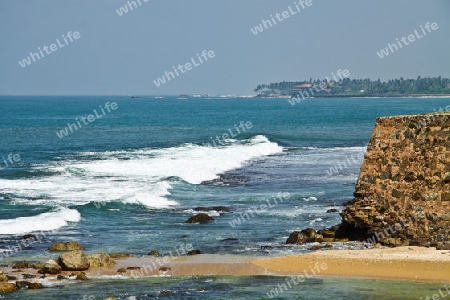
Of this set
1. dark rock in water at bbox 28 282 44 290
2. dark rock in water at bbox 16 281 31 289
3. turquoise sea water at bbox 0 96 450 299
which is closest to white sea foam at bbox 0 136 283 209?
turquoise sea water at bbox 0 96 450 299

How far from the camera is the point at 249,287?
18312 millimetres

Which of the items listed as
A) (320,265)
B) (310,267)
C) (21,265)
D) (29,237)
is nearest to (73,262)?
(21,265)

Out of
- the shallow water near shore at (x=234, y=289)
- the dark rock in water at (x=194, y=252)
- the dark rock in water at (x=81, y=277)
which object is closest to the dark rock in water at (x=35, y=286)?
the shallow water near shore at (x=234, y=289)

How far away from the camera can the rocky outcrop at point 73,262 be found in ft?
66.0

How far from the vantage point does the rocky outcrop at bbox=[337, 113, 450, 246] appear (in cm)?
2067

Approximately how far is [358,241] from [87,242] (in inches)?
322

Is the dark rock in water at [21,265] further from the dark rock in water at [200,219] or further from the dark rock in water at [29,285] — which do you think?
the dark rock in water at [200,219]

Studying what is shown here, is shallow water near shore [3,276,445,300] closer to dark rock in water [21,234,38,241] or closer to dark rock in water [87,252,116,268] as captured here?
dark rock in water [87,252,116,268]

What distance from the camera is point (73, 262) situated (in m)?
20.1

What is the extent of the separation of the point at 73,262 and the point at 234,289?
450 centimetres

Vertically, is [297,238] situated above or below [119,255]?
below

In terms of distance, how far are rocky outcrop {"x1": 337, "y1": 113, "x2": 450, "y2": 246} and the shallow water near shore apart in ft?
9.62

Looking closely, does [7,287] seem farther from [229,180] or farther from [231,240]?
[229,180]

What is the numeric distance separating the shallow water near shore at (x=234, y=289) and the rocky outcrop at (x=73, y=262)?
3.89 feet
